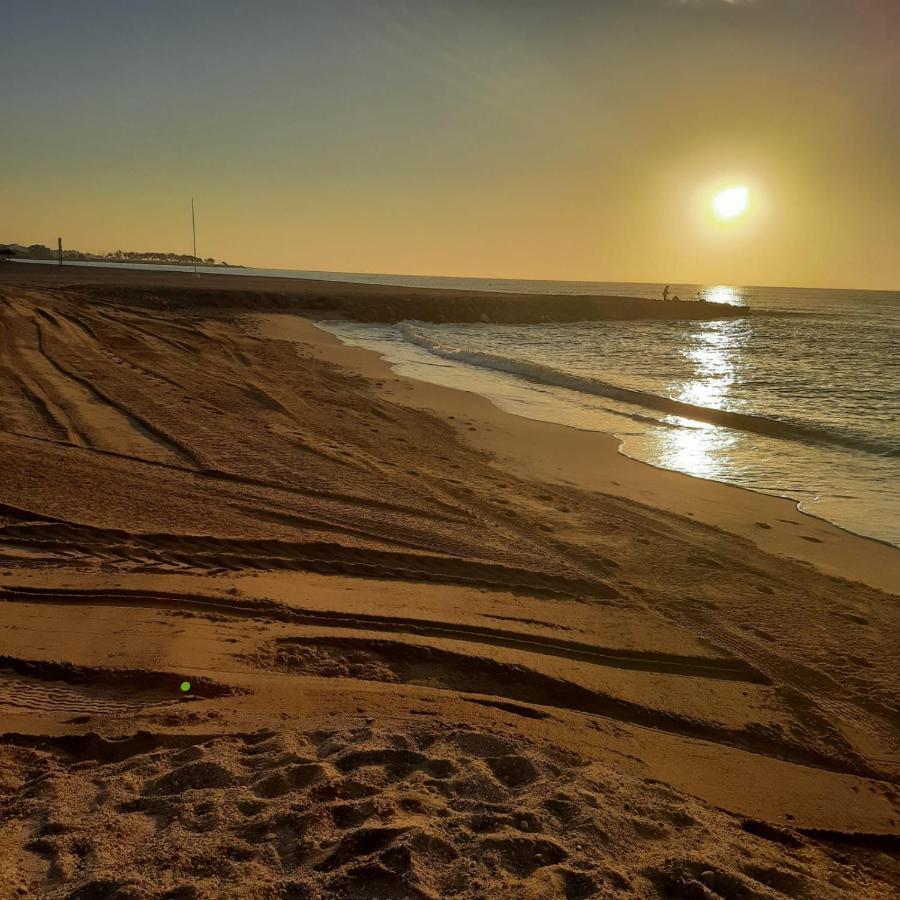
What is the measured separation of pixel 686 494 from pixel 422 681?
492 cm

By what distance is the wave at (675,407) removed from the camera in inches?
427

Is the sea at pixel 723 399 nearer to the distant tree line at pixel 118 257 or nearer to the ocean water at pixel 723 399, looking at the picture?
the ocean water at pixel 723 399

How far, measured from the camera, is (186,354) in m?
14.5

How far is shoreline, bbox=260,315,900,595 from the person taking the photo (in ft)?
19.5

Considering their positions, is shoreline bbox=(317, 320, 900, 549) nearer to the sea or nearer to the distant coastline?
the sea

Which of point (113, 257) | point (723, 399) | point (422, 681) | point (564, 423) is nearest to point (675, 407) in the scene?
point (723, 399)

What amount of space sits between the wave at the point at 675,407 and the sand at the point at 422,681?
14.2ft

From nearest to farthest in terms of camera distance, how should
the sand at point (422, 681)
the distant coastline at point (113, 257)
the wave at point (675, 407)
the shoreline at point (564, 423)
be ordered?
1. the sand at point (422, 681)
2. the shoreline at point (564, 423)
3. the wave at point (675, 407)
4. the distant coastline at point (113, 257)

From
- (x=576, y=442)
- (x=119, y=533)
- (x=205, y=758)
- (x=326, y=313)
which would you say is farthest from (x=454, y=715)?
(x=326, y=313)

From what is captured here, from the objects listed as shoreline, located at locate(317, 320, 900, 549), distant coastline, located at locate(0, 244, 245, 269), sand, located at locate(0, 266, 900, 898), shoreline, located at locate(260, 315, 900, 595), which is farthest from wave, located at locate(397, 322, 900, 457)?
distant coastline, located at locate(0, 244, 245, 269)

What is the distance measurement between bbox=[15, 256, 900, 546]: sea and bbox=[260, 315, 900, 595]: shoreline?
291 mm

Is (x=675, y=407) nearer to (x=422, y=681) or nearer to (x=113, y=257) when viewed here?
(x=422, y=681)

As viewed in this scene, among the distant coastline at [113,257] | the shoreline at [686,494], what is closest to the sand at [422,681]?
the shoreline at [686,494]

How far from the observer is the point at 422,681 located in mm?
3682
